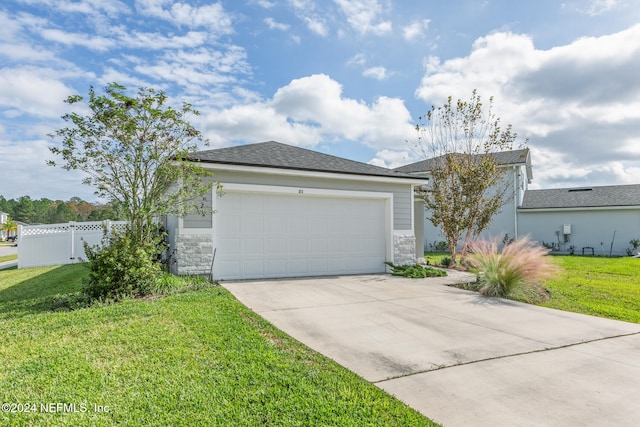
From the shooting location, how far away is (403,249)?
34.4 feet

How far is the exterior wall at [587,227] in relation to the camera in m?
18.2

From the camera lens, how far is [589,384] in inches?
122

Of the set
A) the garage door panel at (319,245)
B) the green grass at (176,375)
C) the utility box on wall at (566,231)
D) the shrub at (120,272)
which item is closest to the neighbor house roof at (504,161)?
the utility box on wall at (566,231)

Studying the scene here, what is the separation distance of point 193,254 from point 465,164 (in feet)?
30.5

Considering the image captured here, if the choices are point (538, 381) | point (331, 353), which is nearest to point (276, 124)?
point (331, 353)

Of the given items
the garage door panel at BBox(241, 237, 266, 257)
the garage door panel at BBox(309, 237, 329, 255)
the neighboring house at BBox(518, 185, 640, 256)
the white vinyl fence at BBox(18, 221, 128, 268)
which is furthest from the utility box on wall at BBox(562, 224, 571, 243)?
the white vinyl fence at BBox(18, 221, 128, 268)

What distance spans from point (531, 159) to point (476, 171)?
546 inches

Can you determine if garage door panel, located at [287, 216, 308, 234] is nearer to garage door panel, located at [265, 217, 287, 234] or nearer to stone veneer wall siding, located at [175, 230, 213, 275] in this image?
garage door panel, located at [265, 217, 287, 234]

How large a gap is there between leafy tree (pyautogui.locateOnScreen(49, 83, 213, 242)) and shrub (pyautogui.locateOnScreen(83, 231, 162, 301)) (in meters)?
0.44

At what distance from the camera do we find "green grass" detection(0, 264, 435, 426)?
97.6 inches

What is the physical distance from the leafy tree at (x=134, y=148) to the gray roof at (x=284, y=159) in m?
0.83

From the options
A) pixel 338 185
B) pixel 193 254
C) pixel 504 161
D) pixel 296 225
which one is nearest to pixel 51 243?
pixel 193 254

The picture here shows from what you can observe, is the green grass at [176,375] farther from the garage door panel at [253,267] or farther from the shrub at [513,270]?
the shrub at [513,270]

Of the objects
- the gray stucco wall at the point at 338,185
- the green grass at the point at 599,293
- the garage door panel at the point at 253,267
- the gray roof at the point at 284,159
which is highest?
the gray roof at the point at 284,159
